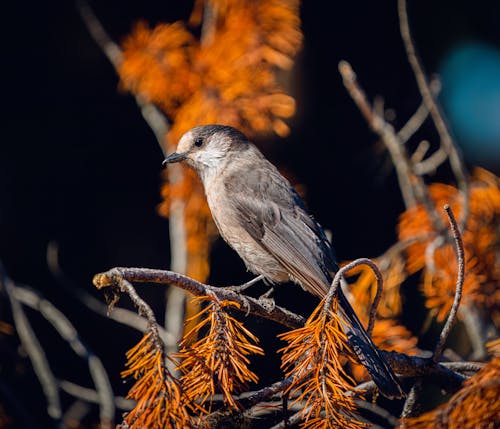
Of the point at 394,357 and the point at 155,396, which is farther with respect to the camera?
the point at 394,357

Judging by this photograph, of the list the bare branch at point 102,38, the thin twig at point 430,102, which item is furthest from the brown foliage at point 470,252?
the bare branch at point 102,38

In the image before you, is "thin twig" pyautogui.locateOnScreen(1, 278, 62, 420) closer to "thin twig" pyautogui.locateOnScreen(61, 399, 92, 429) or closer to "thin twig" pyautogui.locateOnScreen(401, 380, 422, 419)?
"thin twig" pyautogui.locateOnScreen(61, 399, 92, 429)

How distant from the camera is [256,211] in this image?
10.9 feet

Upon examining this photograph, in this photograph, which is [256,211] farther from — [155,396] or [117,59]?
[155,396]

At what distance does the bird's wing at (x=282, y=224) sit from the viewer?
296 centimetres

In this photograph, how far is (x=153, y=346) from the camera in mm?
1610

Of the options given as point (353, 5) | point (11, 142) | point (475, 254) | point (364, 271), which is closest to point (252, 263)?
point (364, 271)

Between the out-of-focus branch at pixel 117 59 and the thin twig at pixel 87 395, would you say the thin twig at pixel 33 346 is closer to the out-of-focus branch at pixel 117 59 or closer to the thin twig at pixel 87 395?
the thin twig at pixel 87 395

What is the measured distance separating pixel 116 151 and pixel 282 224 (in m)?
1.73

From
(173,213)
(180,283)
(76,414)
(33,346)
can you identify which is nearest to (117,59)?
(173,213)

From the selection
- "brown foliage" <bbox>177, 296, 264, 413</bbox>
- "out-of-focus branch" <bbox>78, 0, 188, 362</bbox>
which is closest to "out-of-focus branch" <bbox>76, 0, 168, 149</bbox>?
"out-of-focus branch" <bbox>78, 0, 188, 362</bbox>

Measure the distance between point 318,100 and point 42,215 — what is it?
2124 millimetres

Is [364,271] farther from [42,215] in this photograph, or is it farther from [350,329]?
[42,215]

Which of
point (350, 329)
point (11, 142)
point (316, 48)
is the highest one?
point (11, 142)
